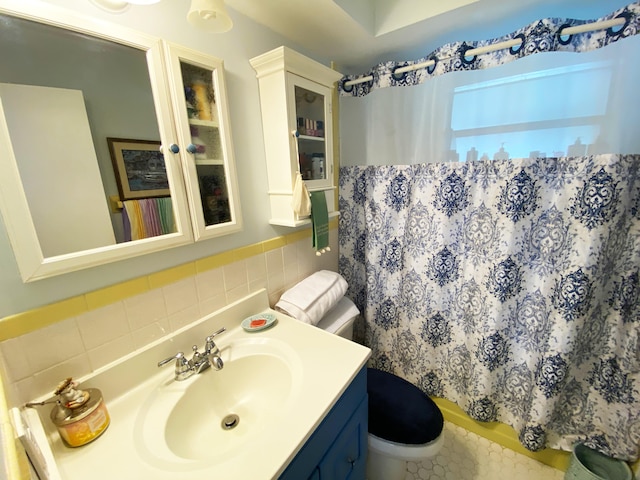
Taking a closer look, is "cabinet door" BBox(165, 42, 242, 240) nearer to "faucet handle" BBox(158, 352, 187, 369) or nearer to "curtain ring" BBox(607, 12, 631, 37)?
"faucet handle" BBox(158, 352, 187, 369)

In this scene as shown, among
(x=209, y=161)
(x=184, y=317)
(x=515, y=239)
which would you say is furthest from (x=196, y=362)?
(x=515, y=239)

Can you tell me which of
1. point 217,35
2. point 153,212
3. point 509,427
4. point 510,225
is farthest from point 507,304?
point 217,35

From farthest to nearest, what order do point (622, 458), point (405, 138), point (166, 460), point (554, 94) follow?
point (405, 138) → point (622, 458) → point (554, 94) → point (166, 460)

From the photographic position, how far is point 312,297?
1.23 meters

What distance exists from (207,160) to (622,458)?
2066mm

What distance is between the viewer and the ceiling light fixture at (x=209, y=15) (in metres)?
0.69

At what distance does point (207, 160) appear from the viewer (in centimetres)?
92

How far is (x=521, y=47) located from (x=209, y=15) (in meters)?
1.13

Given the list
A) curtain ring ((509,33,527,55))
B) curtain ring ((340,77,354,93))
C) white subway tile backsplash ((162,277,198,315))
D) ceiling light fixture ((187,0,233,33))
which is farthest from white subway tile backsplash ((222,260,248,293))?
curtain ring ((509,33,527,55))

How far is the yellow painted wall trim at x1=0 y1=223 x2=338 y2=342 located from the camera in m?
0.62

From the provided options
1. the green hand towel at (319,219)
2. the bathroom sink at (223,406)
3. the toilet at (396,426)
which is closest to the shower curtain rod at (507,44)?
the green hand towel at (319,219)

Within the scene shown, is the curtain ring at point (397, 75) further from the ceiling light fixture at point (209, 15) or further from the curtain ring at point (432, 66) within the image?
the ceiling light fixture at point (209, 15)

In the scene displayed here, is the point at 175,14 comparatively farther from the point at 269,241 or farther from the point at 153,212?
the point at 269,241

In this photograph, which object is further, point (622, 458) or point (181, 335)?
point (622, 458)
